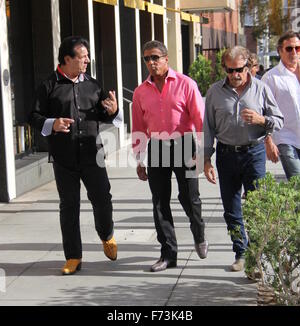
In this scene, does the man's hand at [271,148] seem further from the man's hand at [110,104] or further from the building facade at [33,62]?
the building facade at [33,62]

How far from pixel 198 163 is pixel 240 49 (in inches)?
40.1

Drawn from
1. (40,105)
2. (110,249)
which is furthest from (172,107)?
(110,249)

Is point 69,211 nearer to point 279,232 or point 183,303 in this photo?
point 183,303

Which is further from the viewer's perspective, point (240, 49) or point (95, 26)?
point (95, 26)

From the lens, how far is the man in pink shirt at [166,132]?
21.7 feet

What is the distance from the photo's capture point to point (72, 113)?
21.8ft

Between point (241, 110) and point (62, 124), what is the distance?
1.43 m

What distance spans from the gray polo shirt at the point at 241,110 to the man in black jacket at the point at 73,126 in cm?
87

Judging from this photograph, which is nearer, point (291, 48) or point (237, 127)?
point (237, 127)

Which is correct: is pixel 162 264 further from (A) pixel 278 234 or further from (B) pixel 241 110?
(A) pixel 278 234

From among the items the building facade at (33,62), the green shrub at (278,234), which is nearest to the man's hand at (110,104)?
the green shrub at (278,234)

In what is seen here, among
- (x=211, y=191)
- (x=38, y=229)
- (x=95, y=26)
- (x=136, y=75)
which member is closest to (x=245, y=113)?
(x=38, y=229)

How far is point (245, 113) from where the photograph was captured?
20.4 feet

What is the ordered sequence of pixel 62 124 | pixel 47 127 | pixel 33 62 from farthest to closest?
pixel 33 62 < pixel 47 127 < pixel 62 124
